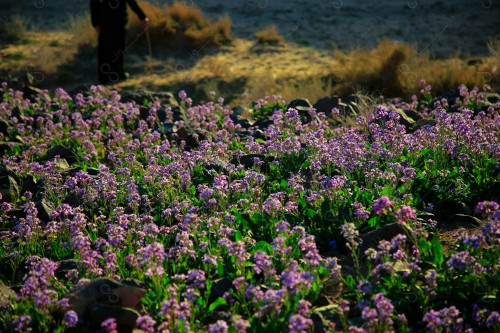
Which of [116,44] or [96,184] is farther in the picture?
[116,44]

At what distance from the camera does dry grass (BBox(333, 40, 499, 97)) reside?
12344 mm

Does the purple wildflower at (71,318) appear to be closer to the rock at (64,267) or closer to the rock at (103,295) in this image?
the rock at (103,295)

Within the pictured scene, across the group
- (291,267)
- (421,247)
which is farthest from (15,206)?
(421,247)

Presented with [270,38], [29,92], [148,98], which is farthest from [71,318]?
[270,38]

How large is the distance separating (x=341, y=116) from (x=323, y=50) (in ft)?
22.4

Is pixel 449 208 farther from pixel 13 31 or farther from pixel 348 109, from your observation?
pixel 13 31

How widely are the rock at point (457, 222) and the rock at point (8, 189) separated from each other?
16.1 feet

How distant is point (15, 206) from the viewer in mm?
7727

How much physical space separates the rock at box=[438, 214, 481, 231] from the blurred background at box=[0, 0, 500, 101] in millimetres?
5507

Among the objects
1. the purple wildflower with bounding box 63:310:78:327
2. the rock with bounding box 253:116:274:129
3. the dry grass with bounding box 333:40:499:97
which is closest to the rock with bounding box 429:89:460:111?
the dry grass with bounding box 333:40:499:97

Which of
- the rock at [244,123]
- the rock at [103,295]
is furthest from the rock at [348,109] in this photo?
the rock at [103,295]

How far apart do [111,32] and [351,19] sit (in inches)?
307

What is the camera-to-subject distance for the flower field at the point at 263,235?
480 cm

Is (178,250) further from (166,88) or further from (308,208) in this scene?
(166,88)
